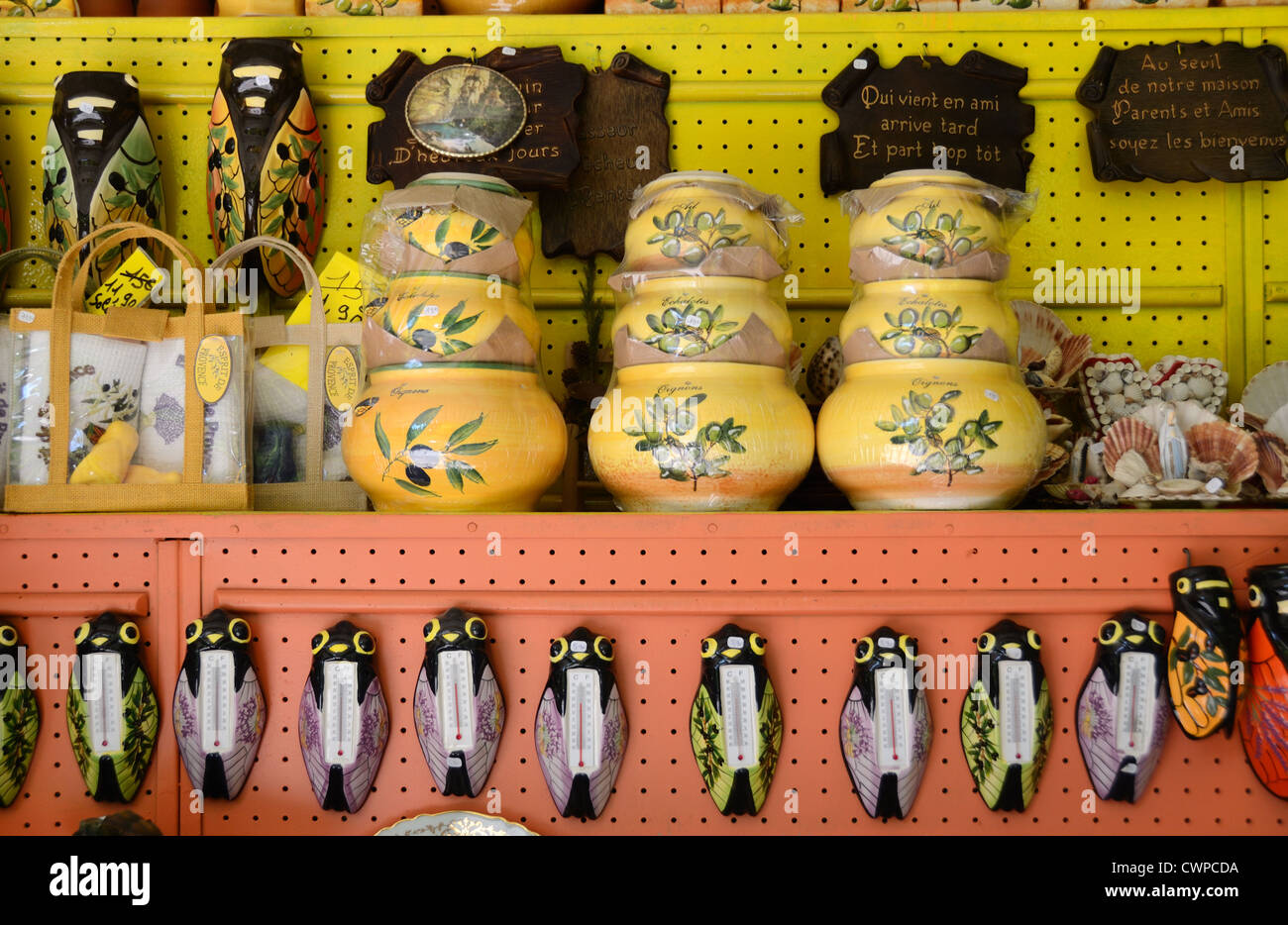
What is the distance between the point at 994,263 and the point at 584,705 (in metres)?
0.86

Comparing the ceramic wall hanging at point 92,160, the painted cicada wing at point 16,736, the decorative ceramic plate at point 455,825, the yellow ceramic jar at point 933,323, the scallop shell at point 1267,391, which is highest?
the ceramic wall hanging at point 92,160

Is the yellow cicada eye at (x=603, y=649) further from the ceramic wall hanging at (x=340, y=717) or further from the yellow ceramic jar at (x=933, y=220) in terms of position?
the yellow ceramic jar at (x=933, y=220)

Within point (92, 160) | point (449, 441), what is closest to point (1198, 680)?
point (449, 441)

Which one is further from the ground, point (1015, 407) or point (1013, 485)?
point (1015, 407)

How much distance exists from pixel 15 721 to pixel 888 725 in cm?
118

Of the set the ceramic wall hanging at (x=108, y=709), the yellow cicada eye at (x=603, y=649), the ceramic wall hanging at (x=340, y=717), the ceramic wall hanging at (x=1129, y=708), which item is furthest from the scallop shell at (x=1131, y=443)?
the ceramic wall hanging at (x=108, y=709)

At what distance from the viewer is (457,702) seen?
130 cm

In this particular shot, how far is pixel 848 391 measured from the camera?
1.43 meters

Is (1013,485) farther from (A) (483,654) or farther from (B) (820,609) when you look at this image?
(A) (483,654)

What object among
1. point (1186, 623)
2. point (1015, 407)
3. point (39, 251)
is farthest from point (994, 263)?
point (39, 251)

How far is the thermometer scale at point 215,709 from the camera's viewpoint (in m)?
1.31

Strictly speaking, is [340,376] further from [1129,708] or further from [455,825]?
[1129,708]

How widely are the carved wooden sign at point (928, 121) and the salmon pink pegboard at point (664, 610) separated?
2.88ft
